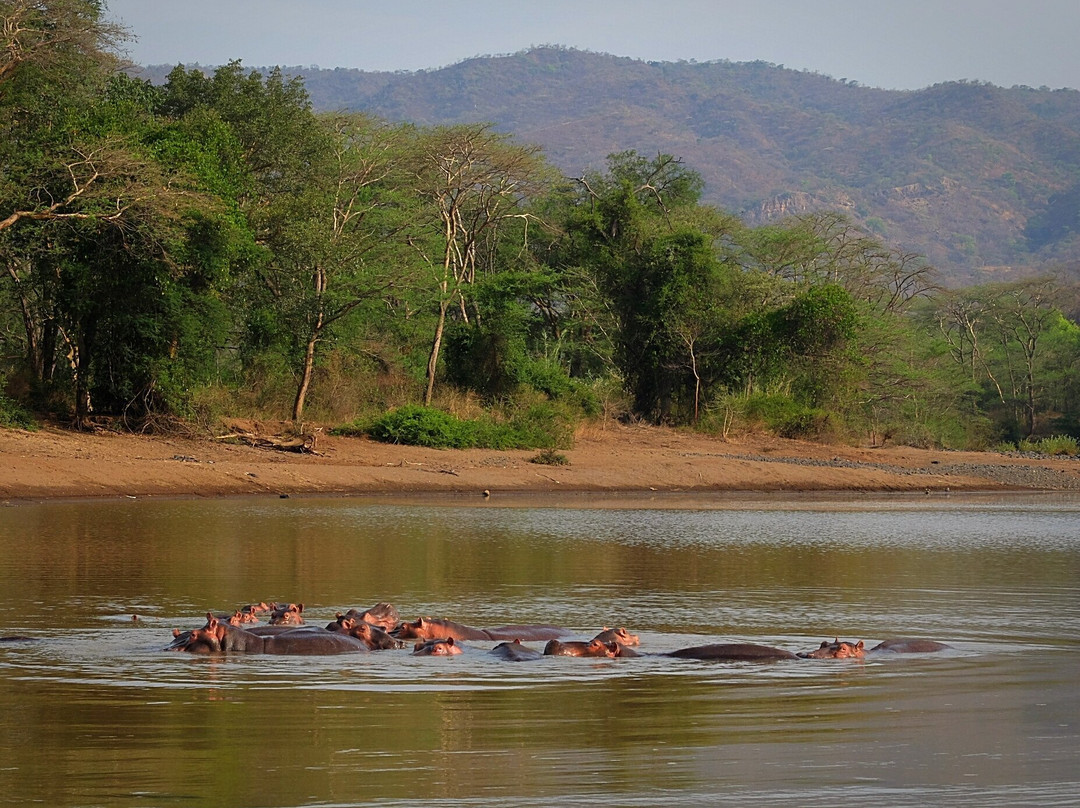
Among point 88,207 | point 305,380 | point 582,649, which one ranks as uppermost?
point 88,207

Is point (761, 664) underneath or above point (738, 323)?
underneath

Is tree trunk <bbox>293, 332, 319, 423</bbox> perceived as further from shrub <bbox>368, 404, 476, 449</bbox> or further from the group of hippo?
the group of hippo

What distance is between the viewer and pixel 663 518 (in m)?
23.1

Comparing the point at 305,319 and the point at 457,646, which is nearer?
the point at 457,646

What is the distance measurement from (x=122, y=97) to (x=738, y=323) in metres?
18.5

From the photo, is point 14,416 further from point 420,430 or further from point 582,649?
point 582,649

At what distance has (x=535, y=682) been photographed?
8.85 meters

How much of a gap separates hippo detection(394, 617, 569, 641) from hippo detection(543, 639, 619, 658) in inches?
20.4

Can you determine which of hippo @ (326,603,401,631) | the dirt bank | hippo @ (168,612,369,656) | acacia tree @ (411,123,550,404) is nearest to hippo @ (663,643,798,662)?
hippo @ (326,603,401,631)

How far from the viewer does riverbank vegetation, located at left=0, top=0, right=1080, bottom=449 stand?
26.7m

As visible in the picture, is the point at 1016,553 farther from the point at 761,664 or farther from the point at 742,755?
the point at 742,755

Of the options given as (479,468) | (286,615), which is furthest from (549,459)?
(286,615)

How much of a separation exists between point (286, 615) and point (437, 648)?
162 centimetres

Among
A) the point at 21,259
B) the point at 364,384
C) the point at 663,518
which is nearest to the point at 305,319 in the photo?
the point at 364,384
